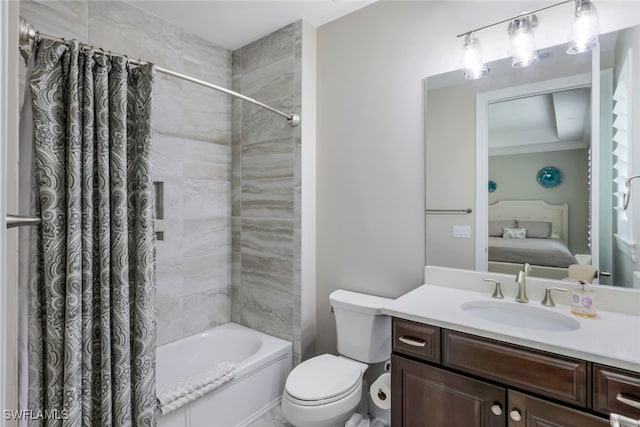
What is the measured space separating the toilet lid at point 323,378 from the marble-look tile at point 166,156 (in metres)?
1.58

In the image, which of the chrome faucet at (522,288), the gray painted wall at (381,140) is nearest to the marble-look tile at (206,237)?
the gray painted wall at (381,140)

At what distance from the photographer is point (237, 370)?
1971mm

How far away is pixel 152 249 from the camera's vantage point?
1364 mm

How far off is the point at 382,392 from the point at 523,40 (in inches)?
77.0

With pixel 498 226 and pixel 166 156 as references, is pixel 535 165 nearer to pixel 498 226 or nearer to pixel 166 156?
pixel 498 226

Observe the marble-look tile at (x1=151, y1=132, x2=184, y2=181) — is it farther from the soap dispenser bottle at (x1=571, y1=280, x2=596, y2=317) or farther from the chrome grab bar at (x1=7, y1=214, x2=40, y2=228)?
the soap dispenser bottle at (x1=571, y1=280, x2=596, y2=317)

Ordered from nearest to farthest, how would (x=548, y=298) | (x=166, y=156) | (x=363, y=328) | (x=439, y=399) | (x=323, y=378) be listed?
(x=439, y=399)
(x=548, y=298)
(x=323, y=378)
(x=363, y=328)
(x=166, y=156)

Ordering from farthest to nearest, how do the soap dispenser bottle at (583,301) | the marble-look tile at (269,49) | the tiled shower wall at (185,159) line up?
the marble-look tile at (269,49)
the tiled shower wall at (185,159)
the soap dispenser bottle at (583,301)

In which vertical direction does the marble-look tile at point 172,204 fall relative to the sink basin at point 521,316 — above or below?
above

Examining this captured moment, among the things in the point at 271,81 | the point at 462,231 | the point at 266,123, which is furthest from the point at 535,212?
the point at 271,81

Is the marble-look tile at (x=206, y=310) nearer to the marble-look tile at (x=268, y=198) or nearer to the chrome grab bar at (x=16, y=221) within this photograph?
the marble-look tile at (x=268, y=198)

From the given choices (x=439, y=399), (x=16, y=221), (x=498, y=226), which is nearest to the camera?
(x=16, y=221)

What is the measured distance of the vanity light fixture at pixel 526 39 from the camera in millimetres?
1402

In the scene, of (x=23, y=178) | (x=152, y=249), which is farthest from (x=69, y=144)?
(x=152, y=249)
